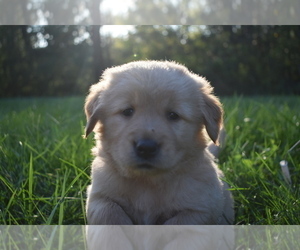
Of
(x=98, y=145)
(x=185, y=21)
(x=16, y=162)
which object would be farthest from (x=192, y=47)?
(x=98, y=145)

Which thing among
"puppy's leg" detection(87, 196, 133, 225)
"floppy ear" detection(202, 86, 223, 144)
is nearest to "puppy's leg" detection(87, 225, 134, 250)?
"puppy's leg" detection(87, 196, 133, 225)

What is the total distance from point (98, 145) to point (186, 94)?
21.1 inches

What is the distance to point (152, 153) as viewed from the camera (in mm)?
1821

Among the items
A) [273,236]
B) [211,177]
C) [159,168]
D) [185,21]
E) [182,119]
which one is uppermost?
[185,21]

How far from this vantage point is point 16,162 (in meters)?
2.99

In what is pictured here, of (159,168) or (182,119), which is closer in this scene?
(159,168)

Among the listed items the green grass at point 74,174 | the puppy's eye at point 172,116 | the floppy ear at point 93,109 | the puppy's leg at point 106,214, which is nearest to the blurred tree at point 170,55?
the green grass at point 74,174

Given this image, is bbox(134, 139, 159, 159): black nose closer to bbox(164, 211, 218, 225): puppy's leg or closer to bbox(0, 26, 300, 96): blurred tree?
bbox(164, 211, 218, 225): puppy's leg

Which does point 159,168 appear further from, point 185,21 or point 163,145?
point 185,21

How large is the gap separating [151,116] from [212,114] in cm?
42

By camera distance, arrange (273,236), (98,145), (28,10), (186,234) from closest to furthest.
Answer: (186,234) < (273,236) < (98,145) < (28,10)

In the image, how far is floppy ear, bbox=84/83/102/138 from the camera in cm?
214

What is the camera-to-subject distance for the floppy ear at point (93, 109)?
2.14 meters

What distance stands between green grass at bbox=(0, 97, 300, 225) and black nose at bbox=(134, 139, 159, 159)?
46cm
